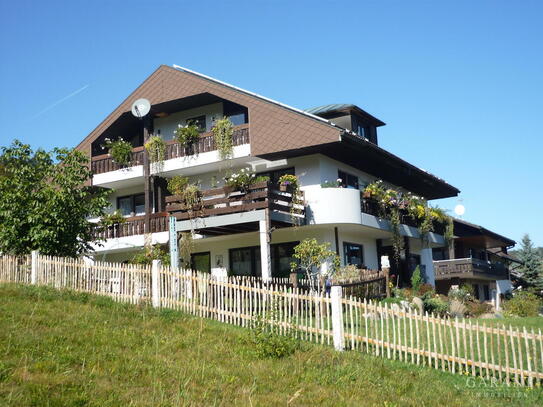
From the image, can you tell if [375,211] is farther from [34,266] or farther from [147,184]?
[34,266]

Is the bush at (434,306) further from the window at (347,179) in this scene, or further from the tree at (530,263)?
the tree at (530,263)

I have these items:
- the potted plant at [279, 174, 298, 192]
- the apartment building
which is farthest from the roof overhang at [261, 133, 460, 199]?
the potted plant at [279, 174, 298, 192]

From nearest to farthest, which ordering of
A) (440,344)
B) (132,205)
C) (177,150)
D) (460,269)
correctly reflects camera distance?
(440,344)
(177,150)
(132,205)
(460,269)

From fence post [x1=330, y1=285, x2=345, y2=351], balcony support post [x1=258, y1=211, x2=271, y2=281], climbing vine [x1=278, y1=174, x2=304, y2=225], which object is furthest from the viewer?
climbing vine [x1=278, y1=174, x2=304, y2=225]

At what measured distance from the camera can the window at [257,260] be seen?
Answer: 77.8 ft

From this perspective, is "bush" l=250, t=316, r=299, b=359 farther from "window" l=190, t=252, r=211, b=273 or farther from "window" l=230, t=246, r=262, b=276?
"window" l=190, t=252, r=211, b=273

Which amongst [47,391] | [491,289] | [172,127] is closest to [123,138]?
[172,127]

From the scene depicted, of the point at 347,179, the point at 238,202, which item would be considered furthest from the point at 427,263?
the point at 238,202

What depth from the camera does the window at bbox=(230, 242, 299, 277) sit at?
933 inches

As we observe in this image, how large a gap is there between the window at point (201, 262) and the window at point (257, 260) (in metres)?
1.21

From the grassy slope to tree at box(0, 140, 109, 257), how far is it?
5.43 m

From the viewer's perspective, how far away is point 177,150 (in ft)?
81.9

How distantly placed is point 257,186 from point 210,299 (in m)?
7.00

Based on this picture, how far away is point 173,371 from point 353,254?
17.1m
